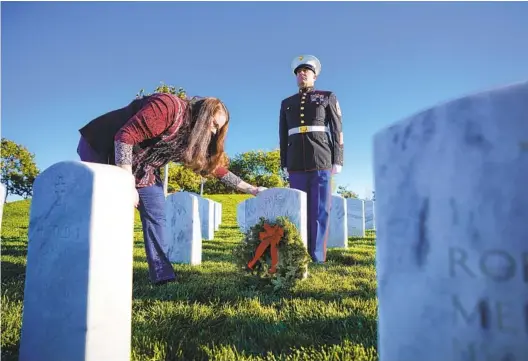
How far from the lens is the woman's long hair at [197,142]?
8.64 feet

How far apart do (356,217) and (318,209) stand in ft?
14.2

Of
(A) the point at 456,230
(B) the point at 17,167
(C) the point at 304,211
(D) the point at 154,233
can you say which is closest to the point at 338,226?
(C) the point at 304,211

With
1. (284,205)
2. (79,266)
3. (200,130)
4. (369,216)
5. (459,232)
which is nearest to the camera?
(459,232)

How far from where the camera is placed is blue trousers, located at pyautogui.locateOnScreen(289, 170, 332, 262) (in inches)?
172

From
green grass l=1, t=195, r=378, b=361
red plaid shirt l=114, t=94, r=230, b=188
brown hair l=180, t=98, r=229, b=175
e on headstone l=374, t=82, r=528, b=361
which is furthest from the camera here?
brown hair l=180, t=98, r=229, b=175

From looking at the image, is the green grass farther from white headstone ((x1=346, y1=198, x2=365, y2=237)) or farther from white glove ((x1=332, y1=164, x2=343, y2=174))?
white headstone ((x1=346, y1=198, x2=365, y2=237))

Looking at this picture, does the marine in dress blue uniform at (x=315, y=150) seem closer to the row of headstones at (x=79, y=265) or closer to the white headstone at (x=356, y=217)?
the row of headstones at (x=79, y=265)

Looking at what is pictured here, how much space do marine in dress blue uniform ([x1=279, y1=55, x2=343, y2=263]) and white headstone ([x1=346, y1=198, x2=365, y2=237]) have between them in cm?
411

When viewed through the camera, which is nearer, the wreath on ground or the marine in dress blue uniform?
the wreath on ground

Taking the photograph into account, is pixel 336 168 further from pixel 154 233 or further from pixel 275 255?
pixel 154 233

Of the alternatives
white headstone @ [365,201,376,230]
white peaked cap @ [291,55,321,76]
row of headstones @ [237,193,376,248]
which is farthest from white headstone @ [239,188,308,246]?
white headstone @ [365,201,376,230]

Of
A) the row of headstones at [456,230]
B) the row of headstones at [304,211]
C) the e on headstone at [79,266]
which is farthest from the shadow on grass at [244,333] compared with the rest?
the row of headstones at [456,230]

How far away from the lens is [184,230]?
4.37 meters

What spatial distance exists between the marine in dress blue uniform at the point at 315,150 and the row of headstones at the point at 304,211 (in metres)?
0.62
